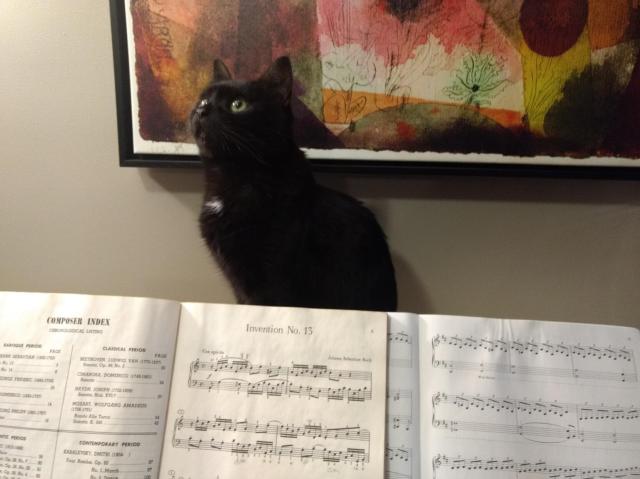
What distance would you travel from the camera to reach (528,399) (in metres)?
0.63

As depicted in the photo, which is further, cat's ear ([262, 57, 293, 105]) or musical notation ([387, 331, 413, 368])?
cat's ear ([262, 57, 293, 105])

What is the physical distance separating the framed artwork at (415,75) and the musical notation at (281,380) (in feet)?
1.54

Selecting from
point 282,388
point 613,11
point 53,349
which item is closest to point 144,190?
point 53,349

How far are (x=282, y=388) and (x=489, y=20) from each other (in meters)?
0.80

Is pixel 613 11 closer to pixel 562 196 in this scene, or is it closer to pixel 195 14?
pixel 562 196

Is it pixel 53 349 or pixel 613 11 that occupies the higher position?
pixel 613 11

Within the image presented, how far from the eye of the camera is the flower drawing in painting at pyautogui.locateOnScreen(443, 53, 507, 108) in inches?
35.7

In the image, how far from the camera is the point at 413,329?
661 mm

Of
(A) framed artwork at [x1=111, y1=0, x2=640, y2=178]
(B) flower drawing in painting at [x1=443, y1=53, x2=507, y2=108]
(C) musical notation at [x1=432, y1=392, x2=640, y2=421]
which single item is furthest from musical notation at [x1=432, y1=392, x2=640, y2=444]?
(B) flower drawing in painting at [x1=443, y1=53, x2=507, y2=108]

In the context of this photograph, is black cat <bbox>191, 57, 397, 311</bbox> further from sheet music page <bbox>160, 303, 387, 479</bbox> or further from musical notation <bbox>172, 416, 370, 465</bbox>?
musical notation <bbox>172, 416, 370, 465</bbox>

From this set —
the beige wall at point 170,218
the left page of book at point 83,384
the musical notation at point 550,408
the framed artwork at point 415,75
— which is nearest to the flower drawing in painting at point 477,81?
the framed artwork at point 415,75

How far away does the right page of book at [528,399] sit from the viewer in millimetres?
605

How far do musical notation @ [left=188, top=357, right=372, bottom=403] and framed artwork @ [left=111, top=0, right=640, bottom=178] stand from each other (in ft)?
1.54

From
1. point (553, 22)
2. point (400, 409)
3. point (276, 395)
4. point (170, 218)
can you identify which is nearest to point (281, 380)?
point (276, 395)
